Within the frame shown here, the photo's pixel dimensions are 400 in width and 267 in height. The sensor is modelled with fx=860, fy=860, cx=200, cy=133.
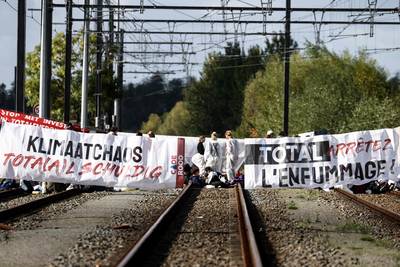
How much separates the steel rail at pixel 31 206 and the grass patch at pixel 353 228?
6112mm

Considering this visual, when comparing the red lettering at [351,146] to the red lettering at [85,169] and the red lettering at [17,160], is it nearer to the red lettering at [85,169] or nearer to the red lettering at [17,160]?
the red lettering at [85,169]

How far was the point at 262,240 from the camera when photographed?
517 inches

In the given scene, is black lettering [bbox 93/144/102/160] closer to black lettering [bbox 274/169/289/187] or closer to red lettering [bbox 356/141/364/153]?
black lettering [bbox 274/169/289/187]

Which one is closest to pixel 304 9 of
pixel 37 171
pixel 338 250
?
pixel 37 171

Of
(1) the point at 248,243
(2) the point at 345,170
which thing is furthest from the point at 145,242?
(2) the point at 345,170

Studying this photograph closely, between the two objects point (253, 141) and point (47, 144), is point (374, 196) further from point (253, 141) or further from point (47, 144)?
point (47, 144)

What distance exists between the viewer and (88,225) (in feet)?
49.9

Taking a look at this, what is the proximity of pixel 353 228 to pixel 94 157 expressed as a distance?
25.1 feet

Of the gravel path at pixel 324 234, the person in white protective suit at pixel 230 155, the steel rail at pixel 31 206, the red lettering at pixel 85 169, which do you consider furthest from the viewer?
the person in white protective suit at pixel 230 155

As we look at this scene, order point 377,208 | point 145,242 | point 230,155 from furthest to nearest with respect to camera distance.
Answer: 1. point 230,155
2. point 377,208
3. point 145,242

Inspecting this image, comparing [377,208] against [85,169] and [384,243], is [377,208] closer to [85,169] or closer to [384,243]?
[384,243]

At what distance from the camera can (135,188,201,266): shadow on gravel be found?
1087 cm

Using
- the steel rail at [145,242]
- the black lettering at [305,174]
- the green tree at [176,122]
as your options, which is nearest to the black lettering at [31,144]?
the steel rail at [145,242]

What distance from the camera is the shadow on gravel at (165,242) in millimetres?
10867
